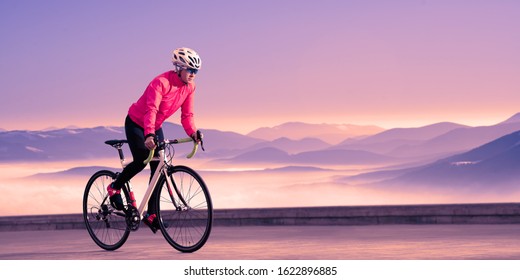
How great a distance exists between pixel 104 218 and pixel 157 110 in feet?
5.74

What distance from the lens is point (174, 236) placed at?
401 inches

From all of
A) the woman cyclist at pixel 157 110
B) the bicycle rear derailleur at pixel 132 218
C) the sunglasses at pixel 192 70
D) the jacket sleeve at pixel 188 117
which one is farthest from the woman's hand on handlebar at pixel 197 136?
the bicycle rear derailleur at pixel 132 218

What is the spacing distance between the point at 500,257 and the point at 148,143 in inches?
141

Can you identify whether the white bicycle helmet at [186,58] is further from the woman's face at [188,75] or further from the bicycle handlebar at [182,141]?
the bicycle handlebar at [182,141]

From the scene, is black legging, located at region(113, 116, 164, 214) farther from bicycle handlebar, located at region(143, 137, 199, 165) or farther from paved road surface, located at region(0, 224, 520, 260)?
paved road surface, located at region(0, 224, 520, 260)

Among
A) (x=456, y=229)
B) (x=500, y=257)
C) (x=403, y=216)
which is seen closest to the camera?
(x=500, y=257)

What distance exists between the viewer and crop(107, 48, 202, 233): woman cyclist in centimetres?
973

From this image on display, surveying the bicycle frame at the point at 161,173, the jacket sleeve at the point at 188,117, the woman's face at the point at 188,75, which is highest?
the woman's face at the point at 188,75

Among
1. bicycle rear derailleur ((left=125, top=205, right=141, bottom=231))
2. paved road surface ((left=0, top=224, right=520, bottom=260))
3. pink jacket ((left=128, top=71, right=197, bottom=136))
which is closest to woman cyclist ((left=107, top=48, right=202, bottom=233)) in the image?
pink jacket ((left=128, top=71, right=197, bottom=136))

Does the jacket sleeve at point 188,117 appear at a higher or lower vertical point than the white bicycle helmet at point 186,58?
lower

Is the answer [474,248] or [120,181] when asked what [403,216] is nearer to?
[474,248]

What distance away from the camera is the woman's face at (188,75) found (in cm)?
977

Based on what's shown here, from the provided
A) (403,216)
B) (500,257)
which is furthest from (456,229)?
(500,257)
